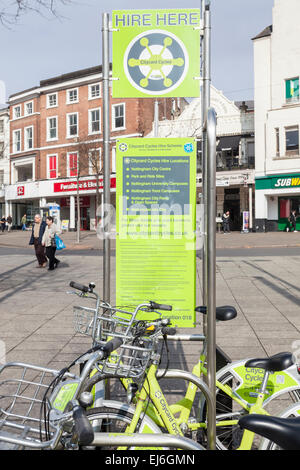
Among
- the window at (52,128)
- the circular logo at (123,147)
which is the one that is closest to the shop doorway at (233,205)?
the window at (52,128)

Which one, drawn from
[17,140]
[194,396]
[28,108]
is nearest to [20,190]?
[17,140]

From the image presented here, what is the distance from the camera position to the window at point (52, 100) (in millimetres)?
40812

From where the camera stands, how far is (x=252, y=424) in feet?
4.58

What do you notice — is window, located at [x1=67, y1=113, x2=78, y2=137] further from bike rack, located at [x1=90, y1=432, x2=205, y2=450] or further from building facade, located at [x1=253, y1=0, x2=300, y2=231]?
bike rack, located at [x1=90, y1=432, x2=205, y2=450]

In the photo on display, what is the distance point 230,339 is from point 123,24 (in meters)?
4.05

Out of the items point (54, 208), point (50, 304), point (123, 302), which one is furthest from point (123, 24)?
point (54, 208)

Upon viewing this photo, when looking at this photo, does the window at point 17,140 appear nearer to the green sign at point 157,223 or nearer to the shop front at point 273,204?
the shop front at point 273,204

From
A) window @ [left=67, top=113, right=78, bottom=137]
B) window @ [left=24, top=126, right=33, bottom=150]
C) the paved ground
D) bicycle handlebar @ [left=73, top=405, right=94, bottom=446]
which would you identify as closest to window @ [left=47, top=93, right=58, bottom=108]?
window @ [left=67, top=113, right=78, bottom=137]

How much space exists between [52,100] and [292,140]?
942 inches

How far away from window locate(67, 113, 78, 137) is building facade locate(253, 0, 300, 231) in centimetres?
1717

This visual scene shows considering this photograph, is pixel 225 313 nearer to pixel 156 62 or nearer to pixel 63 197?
pixel 156 62

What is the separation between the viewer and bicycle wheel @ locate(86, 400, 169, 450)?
6.79 feet

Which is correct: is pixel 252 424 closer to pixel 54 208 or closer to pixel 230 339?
pixel 230 339

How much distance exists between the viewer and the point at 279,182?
30.4 m
